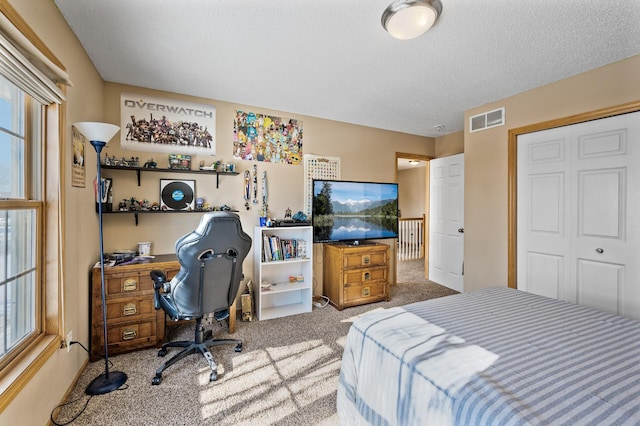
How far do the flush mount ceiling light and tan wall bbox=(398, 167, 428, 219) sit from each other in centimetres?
678

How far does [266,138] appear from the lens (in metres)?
3.33

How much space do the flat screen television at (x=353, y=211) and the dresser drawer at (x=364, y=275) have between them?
0.41 meters

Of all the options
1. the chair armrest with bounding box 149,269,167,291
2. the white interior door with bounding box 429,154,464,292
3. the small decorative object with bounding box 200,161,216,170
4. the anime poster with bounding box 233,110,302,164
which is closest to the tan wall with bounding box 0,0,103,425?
the chair armrest with bounding box 149,269,167,291

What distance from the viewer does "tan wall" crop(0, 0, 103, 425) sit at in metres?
1.36

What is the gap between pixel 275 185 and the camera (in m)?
3.40

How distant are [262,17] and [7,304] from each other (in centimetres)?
207

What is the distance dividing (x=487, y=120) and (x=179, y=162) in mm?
3503

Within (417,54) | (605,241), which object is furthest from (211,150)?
(605,241)

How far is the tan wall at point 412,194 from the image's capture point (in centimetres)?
832

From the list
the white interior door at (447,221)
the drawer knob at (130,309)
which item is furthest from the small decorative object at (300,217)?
the white interior door at (447,221)

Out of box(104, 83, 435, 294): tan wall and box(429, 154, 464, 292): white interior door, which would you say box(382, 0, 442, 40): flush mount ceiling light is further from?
box(429, 154, 464, 292): white interior door

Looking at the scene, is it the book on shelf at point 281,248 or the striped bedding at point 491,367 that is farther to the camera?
the book on shelf at point 281,248

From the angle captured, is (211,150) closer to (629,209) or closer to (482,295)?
(482,295)

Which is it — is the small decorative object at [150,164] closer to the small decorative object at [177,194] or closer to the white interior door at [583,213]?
the small decorative object at [177,194]
